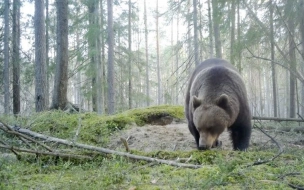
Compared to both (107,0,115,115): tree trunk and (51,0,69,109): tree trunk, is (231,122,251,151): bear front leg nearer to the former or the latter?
(51,0,69,109): tree trunk

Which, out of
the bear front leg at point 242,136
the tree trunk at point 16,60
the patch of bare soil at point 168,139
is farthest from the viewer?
the tree trunk at point 16,60

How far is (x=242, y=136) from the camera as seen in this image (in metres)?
5.90

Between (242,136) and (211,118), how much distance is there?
1091 millimetres

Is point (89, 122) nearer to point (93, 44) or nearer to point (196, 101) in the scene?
point (196, 101)

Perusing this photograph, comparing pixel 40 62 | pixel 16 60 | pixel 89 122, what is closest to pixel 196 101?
pixel 89 122

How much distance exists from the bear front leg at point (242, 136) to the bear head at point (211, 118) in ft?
2.03

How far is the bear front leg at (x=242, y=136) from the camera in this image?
19.1ft

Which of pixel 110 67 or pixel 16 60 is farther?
pixel 16 60

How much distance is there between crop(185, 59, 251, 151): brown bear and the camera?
518 centimetres

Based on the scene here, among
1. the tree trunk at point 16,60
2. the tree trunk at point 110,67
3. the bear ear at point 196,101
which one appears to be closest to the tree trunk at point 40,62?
the tree trunk at point 110,67

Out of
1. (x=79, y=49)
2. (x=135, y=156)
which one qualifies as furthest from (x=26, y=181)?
(x=79, y=49)

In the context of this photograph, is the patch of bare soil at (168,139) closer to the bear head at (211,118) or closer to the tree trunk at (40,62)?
the bear head at (211,118)

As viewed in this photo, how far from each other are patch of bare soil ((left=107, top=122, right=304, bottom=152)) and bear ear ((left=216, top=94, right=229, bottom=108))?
1.46m

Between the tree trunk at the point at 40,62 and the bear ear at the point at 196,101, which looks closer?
the bear ear at the point at 196,101
